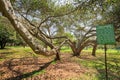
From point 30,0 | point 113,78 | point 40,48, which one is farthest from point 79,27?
point 40,48

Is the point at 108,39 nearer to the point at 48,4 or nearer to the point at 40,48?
the point at 40,48

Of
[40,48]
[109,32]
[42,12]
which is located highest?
[42,12]

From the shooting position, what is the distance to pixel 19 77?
8.45 m

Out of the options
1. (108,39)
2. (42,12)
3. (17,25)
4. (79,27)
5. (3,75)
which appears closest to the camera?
(17,25)

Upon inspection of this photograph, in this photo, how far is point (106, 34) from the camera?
7.45 m

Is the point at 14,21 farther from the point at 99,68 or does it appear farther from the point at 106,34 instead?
the point at 99,68

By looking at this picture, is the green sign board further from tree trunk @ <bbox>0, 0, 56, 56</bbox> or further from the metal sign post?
tree trunk @ <bbox>0, 0, 56, 56</bbox>

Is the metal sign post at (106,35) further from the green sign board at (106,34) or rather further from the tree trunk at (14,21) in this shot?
the tree trunk at (14,21)

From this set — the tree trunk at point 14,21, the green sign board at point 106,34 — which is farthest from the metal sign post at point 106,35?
the tree trunk at point 14,21

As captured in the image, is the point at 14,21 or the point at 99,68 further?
the point at 99,68

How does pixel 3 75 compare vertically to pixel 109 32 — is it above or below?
below

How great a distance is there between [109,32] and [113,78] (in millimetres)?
2831

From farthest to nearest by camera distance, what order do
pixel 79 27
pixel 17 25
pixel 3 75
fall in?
pixel 79 27
pixel 3 75
pixel 17 25

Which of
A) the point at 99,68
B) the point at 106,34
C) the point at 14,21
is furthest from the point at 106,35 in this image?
the point at 99,68
